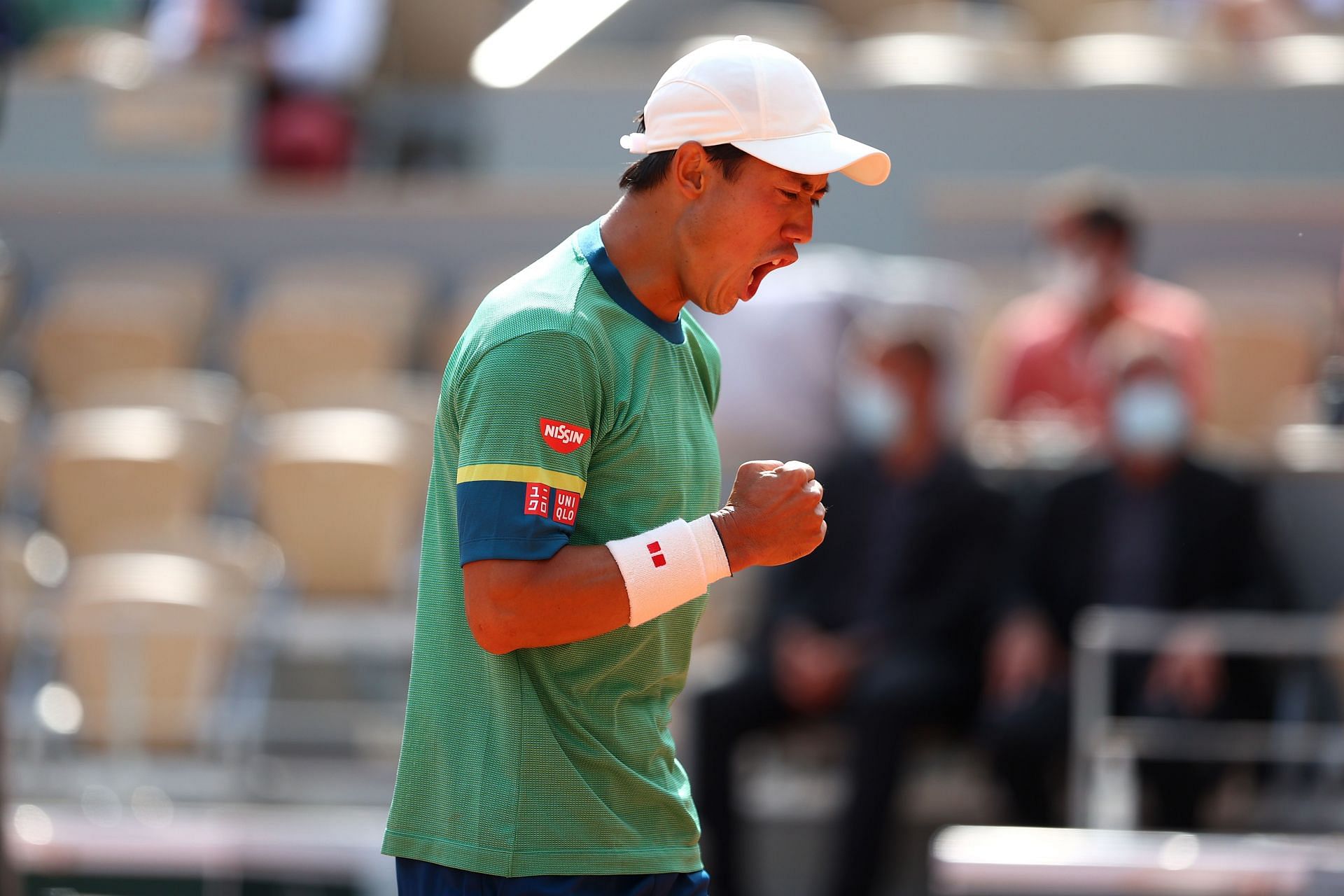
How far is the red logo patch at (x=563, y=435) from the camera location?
7.41 feet

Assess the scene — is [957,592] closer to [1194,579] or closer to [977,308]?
[1194,579]

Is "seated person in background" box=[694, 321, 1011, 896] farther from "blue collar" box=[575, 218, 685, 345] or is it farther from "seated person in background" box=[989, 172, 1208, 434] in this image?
"blue collar" box=[575, 218, 685, 345]

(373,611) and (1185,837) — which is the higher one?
(373,611)

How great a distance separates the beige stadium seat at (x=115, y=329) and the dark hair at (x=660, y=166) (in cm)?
712

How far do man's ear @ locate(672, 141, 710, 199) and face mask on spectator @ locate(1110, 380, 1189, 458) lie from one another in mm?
4073

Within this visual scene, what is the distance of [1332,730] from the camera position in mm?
6129

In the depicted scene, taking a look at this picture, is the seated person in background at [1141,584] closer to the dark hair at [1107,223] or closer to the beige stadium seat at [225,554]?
the dark hair at [1107,223]

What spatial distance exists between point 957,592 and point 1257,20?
485cm

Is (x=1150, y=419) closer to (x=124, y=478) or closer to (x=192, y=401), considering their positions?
(x=124, y=478)

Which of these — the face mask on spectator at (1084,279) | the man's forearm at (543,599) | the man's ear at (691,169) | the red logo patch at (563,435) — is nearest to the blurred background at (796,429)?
the face mask on spectator at (1084,279)

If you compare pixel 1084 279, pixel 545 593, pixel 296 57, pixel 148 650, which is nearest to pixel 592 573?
pixel 545 593

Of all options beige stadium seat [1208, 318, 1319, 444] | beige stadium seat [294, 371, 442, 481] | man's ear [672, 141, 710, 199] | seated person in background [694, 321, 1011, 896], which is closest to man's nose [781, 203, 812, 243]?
man's ear [672, 141, 710, 199]

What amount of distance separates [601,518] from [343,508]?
5.08 meters

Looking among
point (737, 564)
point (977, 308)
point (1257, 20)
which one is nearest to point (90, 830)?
point (737, 564)
